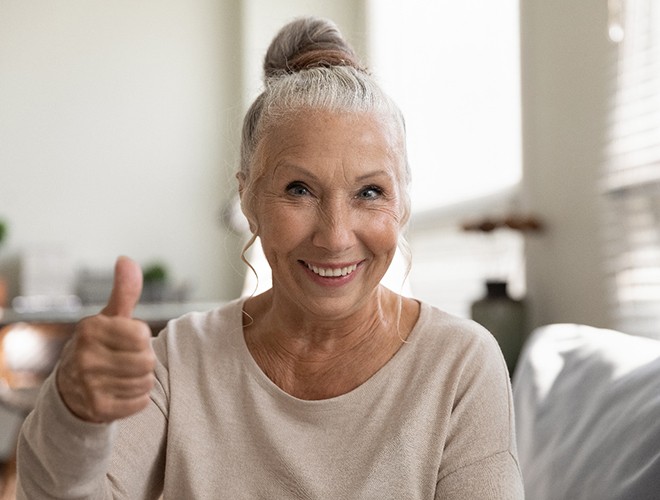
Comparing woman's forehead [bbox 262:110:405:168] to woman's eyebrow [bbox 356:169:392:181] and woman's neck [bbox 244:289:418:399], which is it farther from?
woman's neck [bbox 244:289:418:399]

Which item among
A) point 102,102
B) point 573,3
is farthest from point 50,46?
point 573,3

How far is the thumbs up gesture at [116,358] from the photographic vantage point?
876 millimetres

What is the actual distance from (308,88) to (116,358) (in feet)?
2.21

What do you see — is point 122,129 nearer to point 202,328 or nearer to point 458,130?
point 458,130

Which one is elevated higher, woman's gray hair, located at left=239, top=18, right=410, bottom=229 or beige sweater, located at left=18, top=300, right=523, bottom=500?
woman's gray hair, located at left=239, top=18, right=410, bottom=229

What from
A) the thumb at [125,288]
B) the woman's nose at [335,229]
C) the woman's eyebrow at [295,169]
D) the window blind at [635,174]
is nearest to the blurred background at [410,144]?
the window blind at [635,174]

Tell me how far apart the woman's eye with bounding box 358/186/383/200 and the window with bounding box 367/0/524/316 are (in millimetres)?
2007

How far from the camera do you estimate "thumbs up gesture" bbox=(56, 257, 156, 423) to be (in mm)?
876

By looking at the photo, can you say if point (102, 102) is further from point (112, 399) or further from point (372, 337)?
point (112, 399)

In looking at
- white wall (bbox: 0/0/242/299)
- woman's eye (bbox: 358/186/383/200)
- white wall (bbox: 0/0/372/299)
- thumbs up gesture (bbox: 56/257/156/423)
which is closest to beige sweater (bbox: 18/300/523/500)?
woman's eye (bbox: 358/186/383/200)

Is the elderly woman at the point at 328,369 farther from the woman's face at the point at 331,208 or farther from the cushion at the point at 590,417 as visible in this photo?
the cushion at the point at 590,417

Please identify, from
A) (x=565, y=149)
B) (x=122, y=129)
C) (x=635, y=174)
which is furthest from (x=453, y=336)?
(x=122, y=129)

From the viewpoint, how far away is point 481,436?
4.35ft

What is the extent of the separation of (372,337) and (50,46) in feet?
16.3
